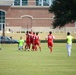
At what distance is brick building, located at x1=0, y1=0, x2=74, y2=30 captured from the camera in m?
102

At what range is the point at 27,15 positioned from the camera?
10381 cm

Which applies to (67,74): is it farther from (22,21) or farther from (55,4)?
(22,21)

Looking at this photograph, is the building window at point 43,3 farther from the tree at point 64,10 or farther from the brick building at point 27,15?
the tree at point 64,10

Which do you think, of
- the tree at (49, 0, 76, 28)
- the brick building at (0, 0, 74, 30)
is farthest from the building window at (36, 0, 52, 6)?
the tree at (49, 0, 76, 28)

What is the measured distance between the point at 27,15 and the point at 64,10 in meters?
31.4

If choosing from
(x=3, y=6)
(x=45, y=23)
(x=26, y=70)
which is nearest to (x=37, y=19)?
(x=45, y=23)

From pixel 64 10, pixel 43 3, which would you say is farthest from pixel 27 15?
pixel 64 10

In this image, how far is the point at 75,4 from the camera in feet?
227

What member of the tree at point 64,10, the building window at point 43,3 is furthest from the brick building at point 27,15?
the tree at point 64,10

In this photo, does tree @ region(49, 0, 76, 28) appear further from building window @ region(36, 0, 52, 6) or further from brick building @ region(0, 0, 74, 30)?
building window @ region(36, 0, 52, 6)

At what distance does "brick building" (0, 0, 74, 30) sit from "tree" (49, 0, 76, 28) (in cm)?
2787

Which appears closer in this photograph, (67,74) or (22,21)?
(67,74)

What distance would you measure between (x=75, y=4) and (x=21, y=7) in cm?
3591

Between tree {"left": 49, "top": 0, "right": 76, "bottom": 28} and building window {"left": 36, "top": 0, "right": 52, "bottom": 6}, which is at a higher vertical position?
building window {"left": 36, "top": 0, "right": 52, "bottom": 6}
